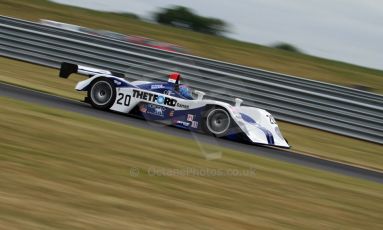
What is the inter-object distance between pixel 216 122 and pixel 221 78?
4549mm

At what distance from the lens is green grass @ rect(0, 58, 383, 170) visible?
1230cm

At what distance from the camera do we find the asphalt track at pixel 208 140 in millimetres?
10250

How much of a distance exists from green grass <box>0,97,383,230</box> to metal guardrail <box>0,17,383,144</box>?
379 cm

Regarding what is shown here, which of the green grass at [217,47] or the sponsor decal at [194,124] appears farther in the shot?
the green grass at [217,47]

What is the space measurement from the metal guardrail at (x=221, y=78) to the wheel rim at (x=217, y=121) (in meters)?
1.42

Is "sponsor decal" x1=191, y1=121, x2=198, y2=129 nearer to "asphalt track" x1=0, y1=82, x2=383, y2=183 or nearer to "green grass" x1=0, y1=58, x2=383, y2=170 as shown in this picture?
"asphalt track" x1=0, y1=82, x2=383, y2=183

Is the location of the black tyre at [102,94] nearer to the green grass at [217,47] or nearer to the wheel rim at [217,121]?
the wheel rim at [217,121]

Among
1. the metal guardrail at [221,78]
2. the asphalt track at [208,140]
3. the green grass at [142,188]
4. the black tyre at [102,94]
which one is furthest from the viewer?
the metal guardrail at [221,78]

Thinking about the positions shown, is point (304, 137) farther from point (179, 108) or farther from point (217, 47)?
point (217, 47)

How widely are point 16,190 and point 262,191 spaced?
2648 millimetres

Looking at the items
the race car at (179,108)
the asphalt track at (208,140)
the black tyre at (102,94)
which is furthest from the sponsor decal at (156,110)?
the black tyre at (102,94)

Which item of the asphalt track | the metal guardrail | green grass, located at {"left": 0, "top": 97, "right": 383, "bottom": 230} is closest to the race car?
the asphalt track

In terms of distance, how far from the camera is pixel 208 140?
1078cm

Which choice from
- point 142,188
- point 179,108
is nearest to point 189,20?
point 179,108
